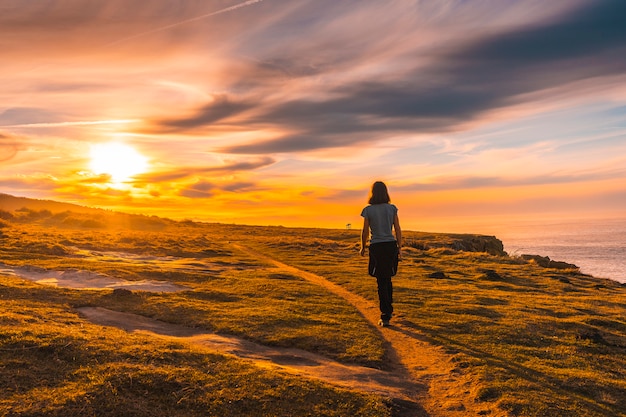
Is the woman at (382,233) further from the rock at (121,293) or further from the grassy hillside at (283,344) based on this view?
the rock at (121,293)

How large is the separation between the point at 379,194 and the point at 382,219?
0.87 meters

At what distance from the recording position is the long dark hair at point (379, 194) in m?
15.7

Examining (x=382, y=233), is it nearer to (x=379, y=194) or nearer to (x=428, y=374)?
(x=379, y=194)

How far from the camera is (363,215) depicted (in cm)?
1580

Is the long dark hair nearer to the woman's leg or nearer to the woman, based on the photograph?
the woman

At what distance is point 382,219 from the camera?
1552 cm

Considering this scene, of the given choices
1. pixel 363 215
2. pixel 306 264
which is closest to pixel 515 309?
pixel 363 215

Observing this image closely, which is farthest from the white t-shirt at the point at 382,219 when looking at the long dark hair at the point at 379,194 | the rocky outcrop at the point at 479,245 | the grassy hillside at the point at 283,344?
the rocky outcrop at the point at 479,245

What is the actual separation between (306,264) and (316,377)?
29634mm

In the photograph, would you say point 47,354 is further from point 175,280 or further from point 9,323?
point 175,280

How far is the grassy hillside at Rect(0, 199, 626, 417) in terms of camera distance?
8.80 metres

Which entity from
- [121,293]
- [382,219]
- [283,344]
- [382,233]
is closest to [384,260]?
[382,233]

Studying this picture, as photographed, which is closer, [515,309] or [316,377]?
[316,377]

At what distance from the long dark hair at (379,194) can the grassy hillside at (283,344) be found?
4.33 m
